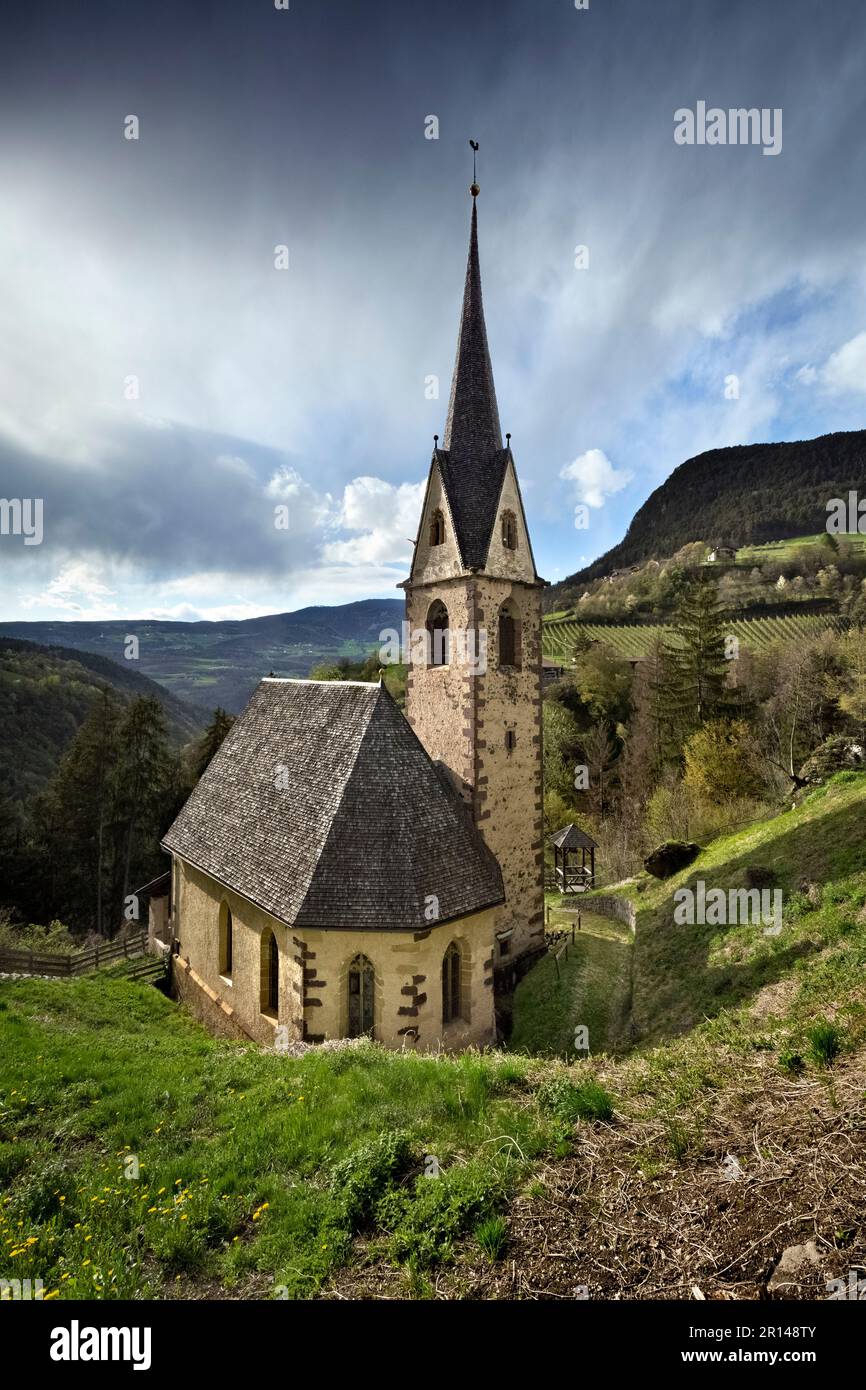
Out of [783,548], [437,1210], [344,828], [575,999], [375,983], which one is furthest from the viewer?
[783,548]

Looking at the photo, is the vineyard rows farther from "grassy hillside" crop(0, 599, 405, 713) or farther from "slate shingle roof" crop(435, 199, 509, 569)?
"grassy hillside" crop(0, 599, 405, 713)

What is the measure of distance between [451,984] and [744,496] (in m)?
134

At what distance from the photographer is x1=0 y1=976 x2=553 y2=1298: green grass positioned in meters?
4.97

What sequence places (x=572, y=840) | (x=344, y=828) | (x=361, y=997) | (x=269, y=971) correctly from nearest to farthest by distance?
(x=361, y=997), (x=344, y=828), (x=269, y=971), (x=572, y=840)

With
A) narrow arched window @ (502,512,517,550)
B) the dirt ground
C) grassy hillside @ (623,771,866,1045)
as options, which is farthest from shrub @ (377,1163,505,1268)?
narrow arched window @ (502,512,517,550)

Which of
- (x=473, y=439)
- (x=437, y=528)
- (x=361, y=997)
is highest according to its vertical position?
(x=473, y=439)

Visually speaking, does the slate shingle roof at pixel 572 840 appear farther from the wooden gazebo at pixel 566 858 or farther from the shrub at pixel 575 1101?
the shrub at pixel 575 1101

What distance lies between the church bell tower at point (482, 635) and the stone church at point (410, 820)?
0.06 meters

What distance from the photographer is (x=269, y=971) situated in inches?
535

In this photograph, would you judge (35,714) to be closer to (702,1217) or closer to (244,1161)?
(244,1161)

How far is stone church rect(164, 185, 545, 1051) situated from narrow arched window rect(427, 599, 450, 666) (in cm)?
5

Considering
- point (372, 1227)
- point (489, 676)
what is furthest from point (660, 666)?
point (372, 1227)

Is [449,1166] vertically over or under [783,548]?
under

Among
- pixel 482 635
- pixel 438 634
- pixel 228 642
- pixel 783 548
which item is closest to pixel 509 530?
pixel 482 635
